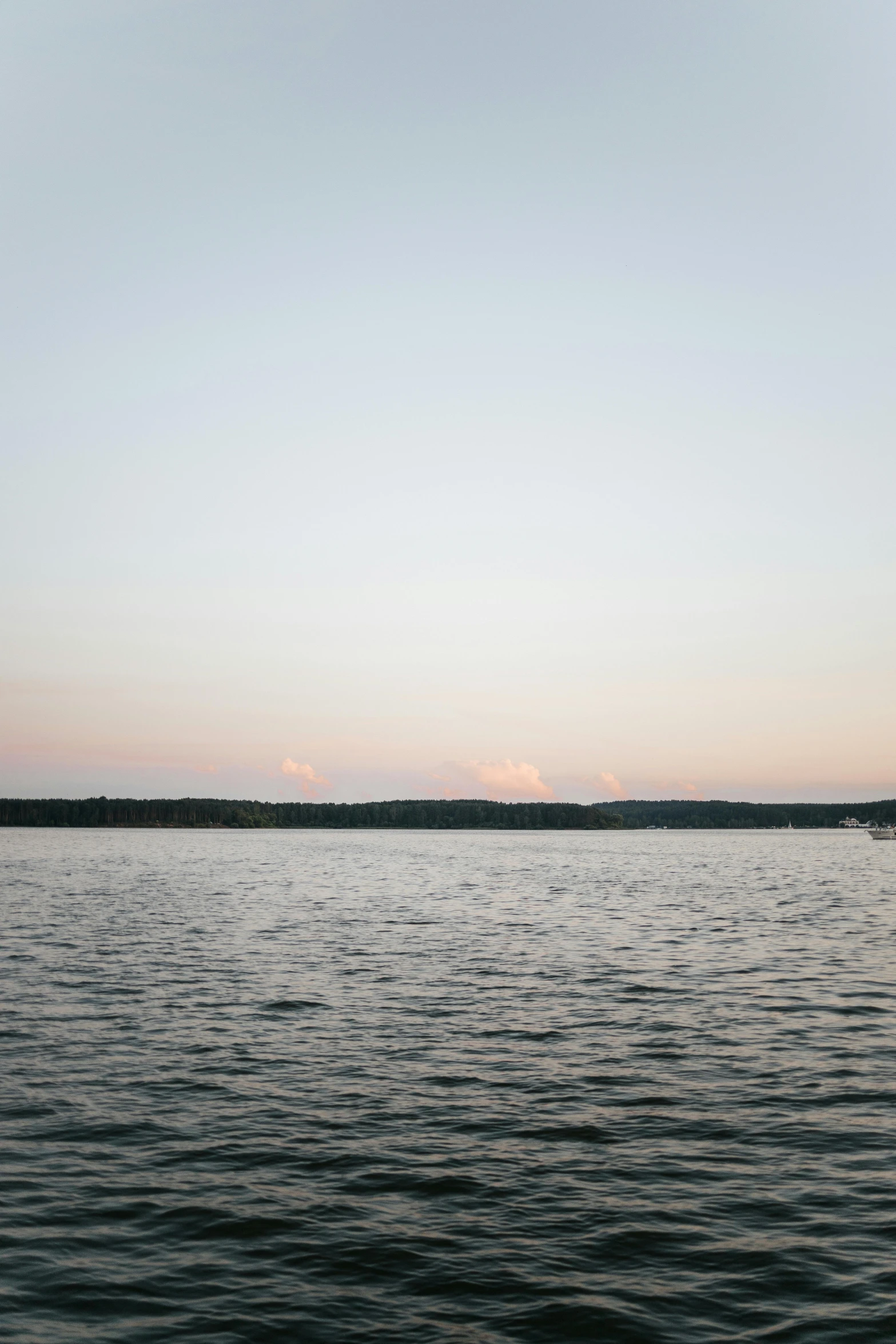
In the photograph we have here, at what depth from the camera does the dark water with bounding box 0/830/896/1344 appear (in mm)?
11781

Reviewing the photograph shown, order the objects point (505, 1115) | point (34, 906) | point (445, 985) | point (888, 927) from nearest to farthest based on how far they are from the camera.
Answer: point (505, 1115) < point (445, 985) < point (888, 927) < point (34, 906)

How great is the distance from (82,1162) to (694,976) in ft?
79.8

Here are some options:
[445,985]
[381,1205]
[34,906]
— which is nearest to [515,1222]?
[381,1205]

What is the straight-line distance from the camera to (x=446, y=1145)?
679 inches

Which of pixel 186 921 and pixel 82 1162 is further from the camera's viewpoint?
pixel 186 921

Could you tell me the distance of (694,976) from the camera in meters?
35.4

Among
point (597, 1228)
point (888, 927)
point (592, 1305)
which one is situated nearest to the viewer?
point (592, 1305)

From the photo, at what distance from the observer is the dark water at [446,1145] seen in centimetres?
1178

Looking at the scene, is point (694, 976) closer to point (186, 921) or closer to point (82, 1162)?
point (82, 1162)

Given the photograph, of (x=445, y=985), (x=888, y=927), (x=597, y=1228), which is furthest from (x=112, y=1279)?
(x=888, y=927)

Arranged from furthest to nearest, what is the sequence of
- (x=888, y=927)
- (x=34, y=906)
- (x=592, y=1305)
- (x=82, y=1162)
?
(x=34, y=906)
(x=888, y=927)
(x=82, y=1162)
(x=592, y=1305)

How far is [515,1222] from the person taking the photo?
46.0 feet

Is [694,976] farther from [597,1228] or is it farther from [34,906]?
[34,906]

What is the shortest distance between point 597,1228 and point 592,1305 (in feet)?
7.14
